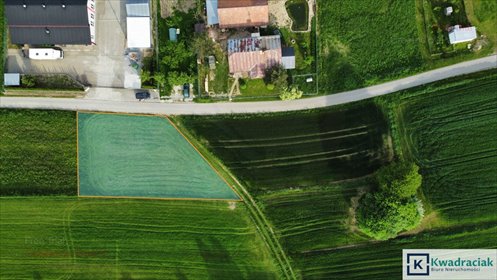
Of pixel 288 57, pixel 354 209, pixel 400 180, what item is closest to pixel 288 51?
pixel 288 57

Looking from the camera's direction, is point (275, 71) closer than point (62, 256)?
Yes

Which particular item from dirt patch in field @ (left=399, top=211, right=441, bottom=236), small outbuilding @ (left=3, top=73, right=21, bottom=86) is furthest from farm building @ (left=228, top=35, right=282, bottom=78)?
dirt patch in field @ (left=399, top=211, right=441, bottom=236)

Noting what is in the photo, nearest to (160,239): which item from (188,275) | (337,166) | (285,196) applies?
(188,275)

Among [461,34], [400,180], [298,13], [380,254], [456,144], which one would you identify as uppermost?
[298,13]

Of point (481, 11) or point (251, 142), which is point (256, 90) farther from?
point (481, 11)

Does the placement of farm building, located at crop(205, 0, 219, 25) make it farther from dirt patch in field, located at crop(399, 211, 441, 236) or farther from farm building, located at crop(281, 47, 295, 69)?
dirt patch in field, located at crop(399, 211, 441, 236)

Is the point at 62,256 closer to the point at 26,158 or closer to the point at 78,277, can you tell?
the point at 78,277
